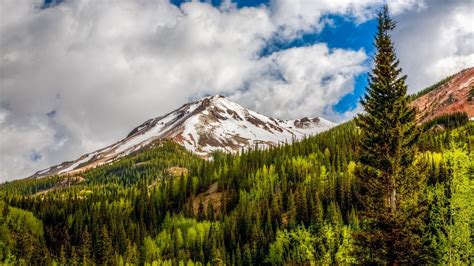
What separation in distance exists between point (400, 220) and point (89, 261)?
131 meters

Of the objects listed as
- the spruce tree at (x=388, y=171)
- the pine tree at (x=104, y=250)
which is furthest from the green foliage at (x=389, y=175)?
the pine tree at (x=104, y=250)

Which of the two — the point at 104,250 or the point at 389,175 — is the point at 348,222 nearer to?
the point at 104,250

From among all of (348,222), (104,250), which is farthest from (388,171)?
(104,250)

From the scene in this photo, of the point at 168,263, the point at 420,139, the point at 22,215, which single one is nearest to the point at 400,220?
the point at 420,139

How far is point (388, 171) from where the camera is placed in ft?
154

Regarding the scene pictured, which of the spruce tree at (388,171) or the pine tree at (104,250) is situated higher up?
the spruce tree at (388,171)

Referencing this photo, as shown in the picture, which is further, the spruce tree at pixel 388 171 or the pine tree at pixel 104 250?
the pine tree at pixel 104 250

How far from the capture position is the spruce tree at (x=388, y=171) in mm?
44844

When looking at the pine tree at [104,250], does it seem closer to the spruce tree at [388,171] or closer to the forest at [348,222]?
the forest at [348,222]

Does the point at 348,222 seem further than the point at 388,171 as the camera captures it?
Yes

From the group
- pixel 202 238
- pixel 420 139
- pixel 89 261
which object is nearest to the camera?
pixel 420 139

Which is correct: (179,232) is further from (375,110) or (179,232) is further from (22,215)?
(375,110)

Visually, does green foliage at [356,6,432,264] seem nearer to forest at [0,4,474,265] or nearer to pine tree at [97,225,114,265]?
forest at [0,4,474,265]

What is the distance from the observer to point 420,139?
4775cm
